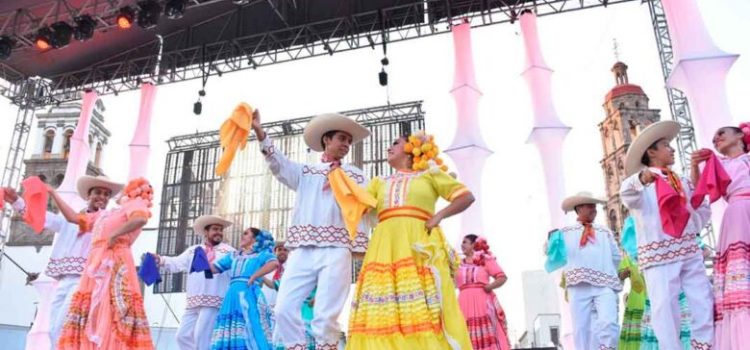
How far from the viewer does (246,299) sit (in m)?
5.17

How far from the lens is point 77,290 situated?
416cm

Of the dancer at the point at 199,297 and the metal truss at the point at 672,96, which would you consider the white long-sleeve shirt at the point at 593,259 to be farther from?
the metal truss at the point at 672,96

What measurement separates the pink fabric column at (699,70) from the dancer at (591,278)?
207 cm

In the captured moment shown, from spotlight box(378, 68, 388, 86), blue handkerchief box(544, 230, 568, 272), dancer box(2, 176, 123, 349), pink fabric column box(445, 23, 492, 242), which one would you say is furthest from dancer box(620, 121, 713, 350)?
spotlight box(378, 68, 388, 86)

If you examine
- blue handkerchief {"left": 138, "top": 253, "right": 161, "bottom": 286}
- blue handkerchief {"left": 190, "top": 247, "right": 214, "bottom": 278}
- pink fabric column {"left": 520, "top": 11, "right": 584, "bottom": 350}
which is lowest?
blue handkerchief {"left": 138, "top": 253, "right": 161, "bottom": 286}

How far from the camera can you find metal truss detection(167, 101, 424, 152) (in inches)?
715

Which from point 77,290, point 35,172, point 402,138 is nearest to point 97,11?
point 77,290

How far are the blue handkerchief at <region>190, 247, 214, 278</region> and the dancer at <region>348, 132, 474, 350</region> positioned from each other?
241cm

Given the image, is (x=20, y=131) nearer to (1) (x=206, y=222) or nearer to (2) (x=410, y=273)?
(1) (x=206, y=222)

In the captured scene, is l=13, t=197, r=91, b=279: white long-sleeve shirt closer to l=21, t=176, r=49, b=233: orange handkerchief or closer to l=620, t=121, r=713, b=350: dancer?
l=21, t=176, r=49, b=233: orange handkerchief

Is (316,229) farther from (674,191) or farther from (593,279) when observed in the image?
(593,279)

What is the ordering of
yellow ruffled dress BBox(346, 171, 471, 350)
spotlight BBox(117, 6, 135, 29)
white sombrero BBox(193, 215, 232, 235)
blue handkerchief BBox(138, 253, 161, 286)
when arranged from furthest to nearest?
spotlight BBox(117, 6, 135, 29), white sombrero BBox(193, 215, 232, 235), blue handkerchief BBox(138, 253, 161, 286), yellow ruffled dress BBox(346, 171, 471, 350)

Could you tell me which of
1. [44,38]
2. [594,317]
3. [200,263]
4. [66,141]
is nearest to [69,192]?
[44,38]

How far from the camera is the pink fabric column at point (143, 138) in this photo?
11.1m
